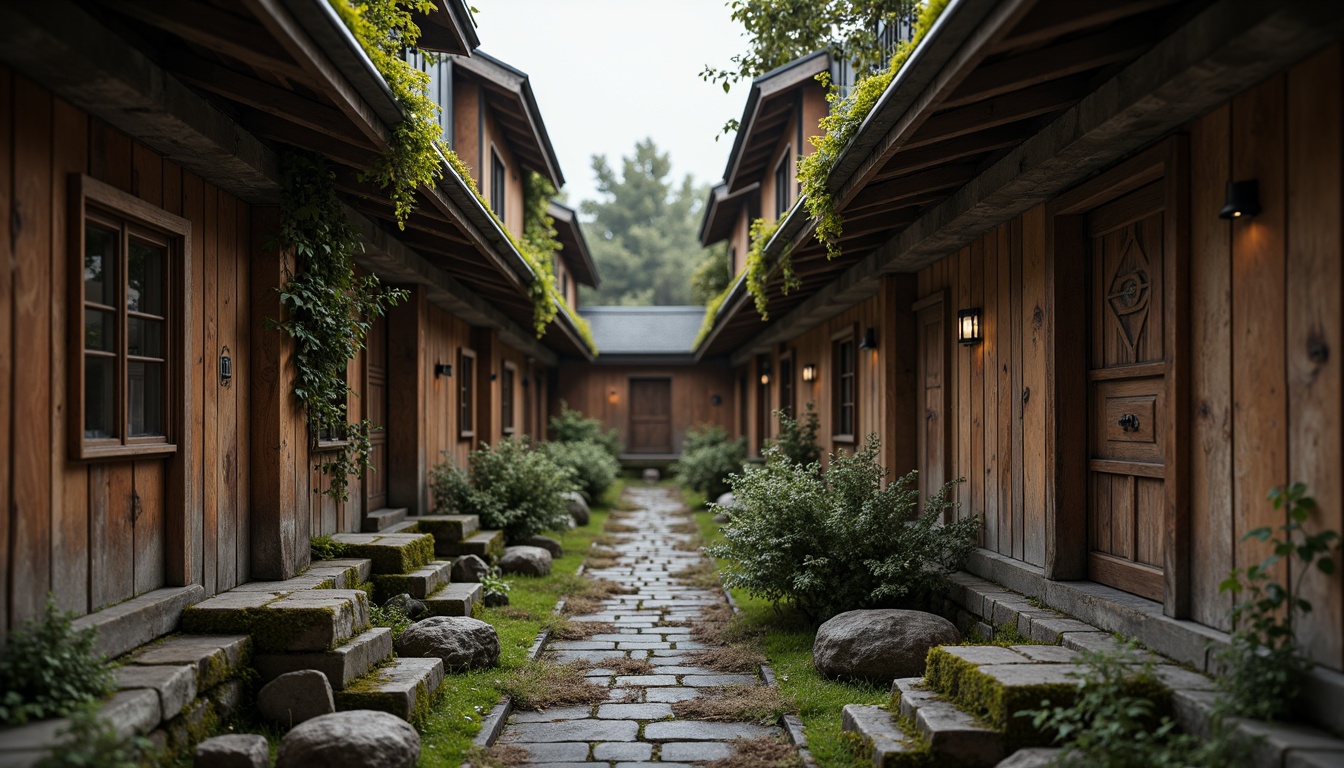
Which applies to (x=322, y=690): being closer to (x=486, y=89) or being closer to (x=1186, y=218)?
(x=1186, y=218)

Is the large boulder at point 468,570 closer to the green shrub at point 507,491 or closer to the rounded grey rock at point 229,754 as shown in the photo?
the green shrub at point 507,491

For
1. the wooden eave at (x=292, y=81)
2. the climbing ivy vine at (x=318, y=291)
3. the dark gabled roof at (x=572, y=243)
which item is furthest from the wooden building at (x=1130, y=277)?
the dark gabled roof at (x=572, y=243)

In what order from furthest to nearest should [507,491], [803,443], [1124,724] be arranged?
[803,443] → [507,491] → [1124,724]

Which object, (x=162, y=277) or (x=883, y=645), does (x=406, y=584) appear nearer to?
(x=162, y=277)

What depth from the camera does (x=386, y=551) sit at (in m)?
6.61

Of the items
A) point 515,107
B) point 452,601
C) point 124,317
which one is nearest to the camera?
point 124,317

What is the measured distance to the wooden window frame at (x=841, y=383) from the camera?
995cm

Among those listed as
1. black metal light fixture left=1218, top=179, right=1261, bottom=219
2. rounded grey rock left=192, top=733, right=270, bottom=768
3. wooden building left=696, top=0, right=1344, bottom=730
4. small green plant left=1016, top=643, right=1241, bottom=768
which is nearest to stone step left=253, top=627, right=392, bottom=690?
rounded grey rock left=192, top=733, right=270, bottom=768

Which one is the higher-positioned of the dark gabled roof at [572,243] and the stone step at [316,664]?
the dark gabled roof at [572,243]

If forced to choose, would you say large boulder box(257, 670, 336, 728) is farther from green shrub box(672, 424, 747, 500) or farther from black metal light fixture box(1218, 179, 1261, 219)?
green shrub box(672, 424, 747, 500)

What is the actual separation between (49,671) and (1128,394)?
16.1ft

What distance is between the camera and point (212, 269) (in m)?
5.09

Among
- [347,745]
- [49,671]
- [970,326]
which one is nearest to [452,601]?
[347,745]

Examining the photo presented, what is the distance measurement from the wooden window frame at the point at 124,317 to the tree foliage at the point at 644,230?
116 feet
